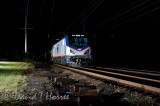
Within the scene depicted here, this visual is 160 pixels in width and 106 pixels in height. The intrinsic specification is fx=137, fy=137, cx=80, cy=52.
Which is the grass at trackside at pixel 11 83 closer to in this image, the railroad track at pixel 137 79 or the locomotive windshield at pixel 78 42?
the railroad track at pixel 137 79

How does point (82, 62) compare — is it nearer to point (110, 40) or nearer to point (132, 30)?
point (110, 40)

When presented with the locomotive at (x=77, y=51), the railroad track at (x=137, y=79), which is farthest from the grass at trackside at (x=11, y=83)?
the locomotive at (x=77, y=51)

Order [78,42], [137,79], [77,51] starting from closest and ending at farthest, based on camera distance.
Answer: [137,79]
[77,51]
[78,42]

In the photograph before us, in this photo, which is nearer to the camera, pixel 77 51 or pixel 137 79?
pixel 137 79

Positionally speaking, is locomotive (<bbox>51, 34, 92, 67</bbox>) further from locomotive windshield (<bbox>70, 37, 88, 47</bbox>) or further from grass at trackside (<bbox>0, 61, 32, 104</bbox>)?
grass at trackside (<bbox>0, 61, 32, 104</bbox>)

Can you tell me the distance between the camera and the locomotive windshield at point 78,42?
12702 mm

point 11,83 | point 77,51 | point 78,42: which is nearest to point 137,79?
point 11,83

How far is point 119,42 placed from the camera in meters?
29.2

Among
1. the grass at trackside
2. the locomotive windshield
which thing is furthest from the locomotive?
the grass at trackside

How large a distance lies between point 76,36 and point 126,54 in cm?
1735

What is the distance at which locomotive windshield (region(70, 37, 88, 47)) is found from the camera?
12702mm

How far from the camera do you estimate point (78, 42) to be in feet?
42.4

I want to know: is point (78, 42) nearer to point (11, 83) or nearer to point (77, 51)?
point (77, 51)

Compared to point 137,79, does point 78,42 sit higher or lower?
higher
